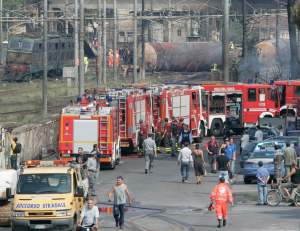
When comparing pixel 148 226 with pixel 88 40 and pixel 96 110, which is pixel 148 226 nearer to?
pixel 96 110

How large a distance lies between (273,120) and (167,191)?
697 inches

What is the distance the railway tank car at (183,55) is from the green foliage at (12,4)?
21357 mm

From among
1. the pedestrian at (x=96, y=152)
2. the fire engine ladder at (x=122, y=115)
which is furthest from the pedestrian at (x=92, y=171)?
the fire engine ladder at (x=122, y=115)

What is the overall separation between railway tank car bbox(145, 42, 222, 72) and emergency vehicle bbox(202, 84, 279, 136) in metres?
37.5

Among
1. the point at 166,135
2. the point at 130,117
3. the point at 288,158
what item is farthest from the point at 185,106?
the point at 288,158

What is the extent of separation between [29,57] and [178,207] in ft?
193

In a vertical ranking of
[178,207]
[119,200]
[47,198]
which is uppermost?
[47,198]

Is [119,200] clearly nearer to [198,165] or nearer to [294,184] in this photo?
[294,184]

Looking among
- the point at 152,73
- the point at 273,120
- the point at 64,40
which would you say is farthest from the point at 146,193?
the point at 152,73

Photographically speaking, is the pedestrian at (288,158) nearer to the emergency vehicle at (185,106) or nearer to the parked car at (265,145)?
the parked car at (265,145)

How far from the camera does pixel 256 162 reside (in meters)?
39.6

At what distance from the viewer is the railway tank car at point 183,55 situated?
9981 centimetres

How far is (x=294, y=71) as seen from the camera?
7506 centimetres

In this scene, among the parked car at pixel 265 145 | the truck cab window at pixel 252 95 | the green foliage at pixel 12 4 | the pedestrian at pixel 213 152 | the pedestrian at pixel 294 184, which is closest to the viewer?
the pedestrian at pixel 294 184
